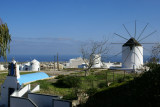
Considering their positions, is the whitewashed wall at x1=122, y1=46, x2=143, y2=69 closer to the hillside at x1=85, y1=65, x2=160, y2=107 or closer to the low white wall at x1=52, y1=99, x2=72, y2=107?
the hillside at x1=85, y1=65, x2=160, y2=107

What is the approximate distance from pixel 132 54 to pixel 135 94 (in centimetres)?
2039

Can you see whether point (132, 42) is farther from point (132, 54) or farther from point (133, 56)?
point (133, 56)

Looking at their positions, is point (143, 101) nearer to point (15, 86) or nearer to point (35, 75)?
point (15, 86)

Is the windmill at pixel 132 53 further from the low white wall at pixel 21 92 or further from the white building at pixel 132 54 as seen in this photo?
the low white wall at pixel 21 92

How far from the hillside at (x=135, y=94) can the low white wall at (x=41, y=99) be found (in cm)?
369

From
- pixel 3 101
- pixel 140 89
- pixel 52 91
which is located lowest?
pixel 3 101

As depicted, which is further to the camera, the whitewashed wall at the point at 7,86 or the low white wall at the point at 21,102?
the whitewashed wall at the point at 7,86

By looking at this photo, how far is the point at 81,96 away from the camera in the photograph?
518 inches

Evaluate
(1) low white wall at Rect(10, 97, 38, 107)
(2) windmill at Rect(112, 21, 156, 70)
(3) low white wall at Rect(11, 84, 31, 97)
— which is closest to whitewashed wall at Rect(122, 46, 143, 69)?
(2) windmill at Rect(112, 21, 156, 70)

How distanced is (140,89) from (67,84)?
8526 mm

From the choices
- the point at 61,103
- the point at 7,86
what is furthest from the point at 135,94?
the point at 7,86

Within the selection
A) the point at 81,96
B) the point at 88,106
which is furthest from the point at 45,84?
the point at 88,106

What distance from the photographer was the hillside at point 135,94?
909 cm

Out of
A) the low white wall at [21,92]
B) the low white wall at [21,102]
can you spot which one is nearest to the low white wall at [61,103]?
the low white wall at [21,102]
